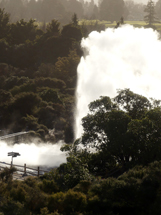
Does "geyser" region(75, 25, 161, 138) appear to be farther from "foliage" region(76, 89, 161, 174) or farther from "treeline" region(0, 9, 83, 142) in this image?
"foliage" region(76, 89, 161, 174)

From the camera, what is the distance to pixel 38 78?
64.3 m

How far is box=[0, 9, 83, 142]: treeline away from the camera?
4756cm

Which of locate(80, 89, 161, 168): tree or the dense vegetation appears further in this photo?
locate(80, 89, 161, 168): tree

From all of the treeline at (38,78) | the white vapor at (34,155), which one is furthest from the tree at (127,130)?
the treeline at (38,78)

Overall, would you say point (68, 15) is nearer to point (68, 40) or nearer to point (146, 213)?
point (68, 40)

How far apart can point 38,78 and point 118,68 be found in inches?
625

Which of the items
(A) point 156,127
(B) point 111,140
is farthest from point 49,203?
(A) point 156,127

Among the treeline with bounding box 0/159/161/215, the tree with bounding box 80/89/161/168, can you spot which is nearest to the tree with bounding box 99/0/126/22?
the tree with bounding box 80/89/161/168

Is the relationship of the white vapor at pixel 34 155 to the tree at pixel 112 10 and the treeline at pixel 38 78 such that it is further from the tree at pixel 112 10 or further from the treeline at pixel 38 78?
the tree at pixel 112 10

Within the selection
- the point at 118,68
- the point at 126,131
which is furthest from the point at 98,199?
→ the point at 118,68

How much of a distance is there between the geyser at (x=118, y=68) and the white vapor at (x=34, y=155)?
29.7 feet

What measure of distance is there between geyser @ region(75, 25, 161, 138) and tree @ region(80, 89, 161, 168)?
23.3 metres

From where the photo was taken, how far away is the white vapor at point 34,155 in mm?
31594

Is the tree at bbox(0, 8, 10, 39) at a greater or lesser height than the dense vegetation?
greater
